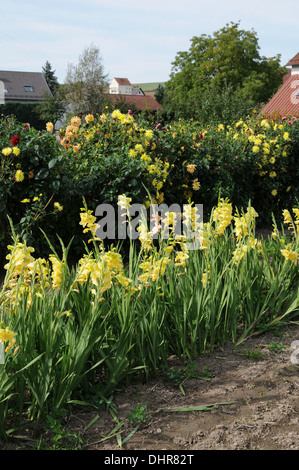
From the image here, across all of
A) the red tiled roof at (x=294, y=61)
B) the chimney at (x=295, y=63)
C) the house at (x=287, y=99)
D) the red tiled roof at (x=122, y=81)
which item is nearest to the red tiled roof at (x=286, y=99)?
the house at (x=287, y=99)

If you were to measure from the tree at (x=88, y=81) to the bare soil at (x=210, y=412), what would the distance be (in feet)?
125

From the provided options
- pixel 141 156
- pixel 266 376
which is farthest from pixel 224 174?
pixel 266 376

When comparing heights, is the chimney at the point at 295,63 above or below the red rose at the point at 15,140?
A: above

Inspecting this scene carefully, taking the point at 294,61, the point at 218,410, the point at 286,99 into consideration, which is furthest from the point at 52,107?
the point at 218,410

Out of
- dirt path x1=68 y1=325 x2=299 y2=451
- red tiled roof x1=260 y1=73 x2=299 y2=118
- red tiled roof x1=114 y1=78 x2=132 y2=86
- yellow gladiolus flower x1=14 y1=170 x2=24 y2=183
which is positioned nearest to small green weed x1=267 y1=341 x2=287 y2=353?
dirt path x1=68 y1=325 x2=299 y2=451

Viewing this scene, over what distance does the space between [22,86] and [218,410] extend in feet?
222

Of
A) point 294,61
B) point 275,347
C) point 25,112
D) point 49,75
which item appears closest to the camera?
point 275,347

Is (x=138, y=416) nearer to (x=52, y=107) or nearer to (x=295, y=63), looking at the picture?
(x=295, y=63)

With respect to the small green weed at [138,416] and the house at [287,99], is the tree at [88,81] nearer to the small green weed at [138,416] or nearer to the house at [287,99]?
the house at [287,99]

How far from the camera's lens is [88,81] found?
3919 cm

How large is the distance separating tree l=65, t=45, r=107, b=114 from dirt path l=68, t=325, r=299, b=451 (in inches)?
1500

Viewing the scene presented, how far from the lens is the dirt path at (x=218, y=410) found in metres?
2.14

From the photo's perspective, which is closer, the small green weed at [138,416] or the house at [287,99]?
the small green weed at [138,416]
